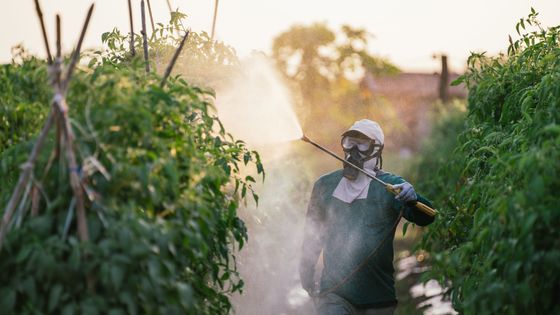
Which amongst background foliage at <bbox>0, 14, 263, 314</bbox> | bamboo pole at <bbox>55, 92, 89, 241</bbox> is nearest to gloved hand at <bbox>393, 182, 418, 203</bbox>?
background foliage at <bbox>0, 14, 263, 314</bbox>

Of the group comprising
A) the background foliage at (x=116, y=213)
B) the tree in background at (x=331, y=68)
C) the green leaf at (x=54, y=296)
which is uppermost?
the tree in background at (x=331, y=68)

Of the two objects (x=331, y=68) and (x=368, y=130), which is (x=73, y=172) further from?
(x=331, y=68)

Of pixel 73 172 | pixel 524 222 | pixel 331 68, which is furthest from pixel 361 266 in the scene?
pixel 331 68

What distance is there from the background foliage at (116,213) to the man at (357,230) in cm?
227

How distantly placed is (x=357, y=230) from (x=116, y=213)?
10.4 ft

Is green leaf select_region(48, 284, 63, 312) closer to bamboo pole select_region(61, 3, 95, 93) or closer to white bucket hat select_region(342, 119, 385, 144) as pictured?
bamboo pole select_region(61, 3, 95, 93)

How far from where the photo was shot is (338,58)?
50938 mm

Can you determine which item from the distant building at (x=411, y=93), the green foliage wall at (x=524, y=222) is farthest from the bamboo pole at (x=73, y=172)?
the distant building at (x=411, y=93)

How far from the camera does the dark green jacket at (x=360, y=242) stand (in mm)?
8125

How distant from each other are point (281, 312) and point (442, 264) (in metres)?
8.54

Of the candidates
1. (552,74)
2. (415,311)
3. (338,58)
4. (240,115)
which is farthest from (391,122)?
(552,74)

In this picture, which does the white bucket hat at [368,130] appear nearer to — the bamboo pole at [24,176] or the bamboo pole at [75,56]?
the bamboo pole at [75,56]

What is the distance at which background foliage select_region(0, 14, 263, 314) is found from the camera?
5.21 metres

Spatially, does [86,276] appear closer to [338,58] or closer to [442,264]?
[442,264]
